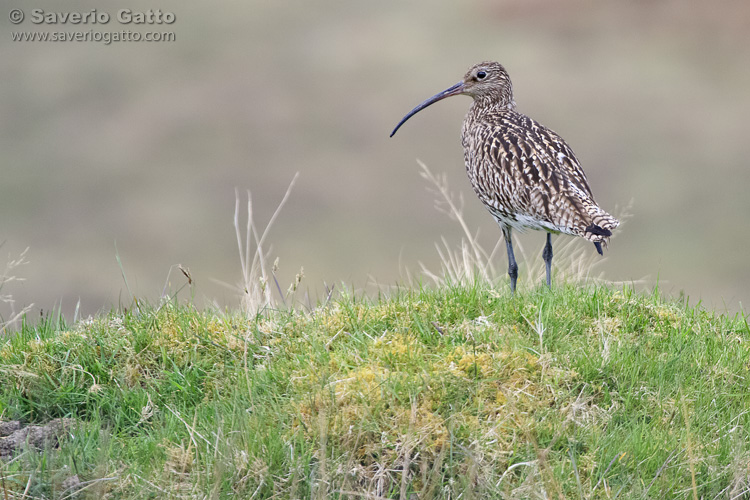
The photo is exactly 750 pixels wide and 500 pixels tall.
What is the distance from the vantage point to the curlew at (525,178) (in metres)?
6.32

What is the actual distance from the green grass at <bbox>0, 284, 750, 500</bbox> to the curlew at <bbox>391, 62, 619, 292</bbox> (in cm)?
78

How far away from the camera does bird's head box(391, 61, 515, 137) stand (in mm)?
8227

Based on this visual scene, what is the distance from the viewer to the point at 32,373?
4867 mm

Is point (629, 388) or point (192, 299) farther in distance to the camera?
point (192, 299)

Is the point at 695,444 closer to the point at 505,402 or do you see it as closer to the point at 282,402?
the point at 505,402

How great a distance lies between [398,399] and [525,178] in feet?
10.1

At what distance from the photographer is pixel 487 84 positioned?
27.0ft

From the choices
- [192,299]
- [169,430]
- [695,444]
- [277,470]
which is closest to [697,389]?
[695,444]

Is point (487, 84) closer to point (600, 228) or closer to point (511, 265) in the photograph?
point (511, 265)

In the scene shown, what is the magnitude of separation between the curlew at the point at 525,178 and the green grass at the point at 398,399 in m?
0.78

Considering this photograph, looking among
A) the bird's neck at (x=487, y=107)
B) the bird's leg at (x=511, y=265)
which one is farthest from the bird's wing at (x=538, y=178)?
the bird's neck at (x=487, y=107)

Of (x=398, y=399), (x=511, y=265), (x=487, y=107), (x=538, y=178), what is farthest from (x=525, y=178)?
(x=398, y=399)

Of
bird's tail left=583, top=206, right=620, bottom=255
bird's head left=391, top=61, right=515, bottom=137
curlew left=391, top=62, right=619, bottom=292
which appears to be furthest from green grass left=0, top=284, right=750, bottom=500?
bird's head left=391, top=61, right=515, bottom=137

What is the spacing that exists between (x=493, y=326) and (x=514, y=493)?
4.71ft
